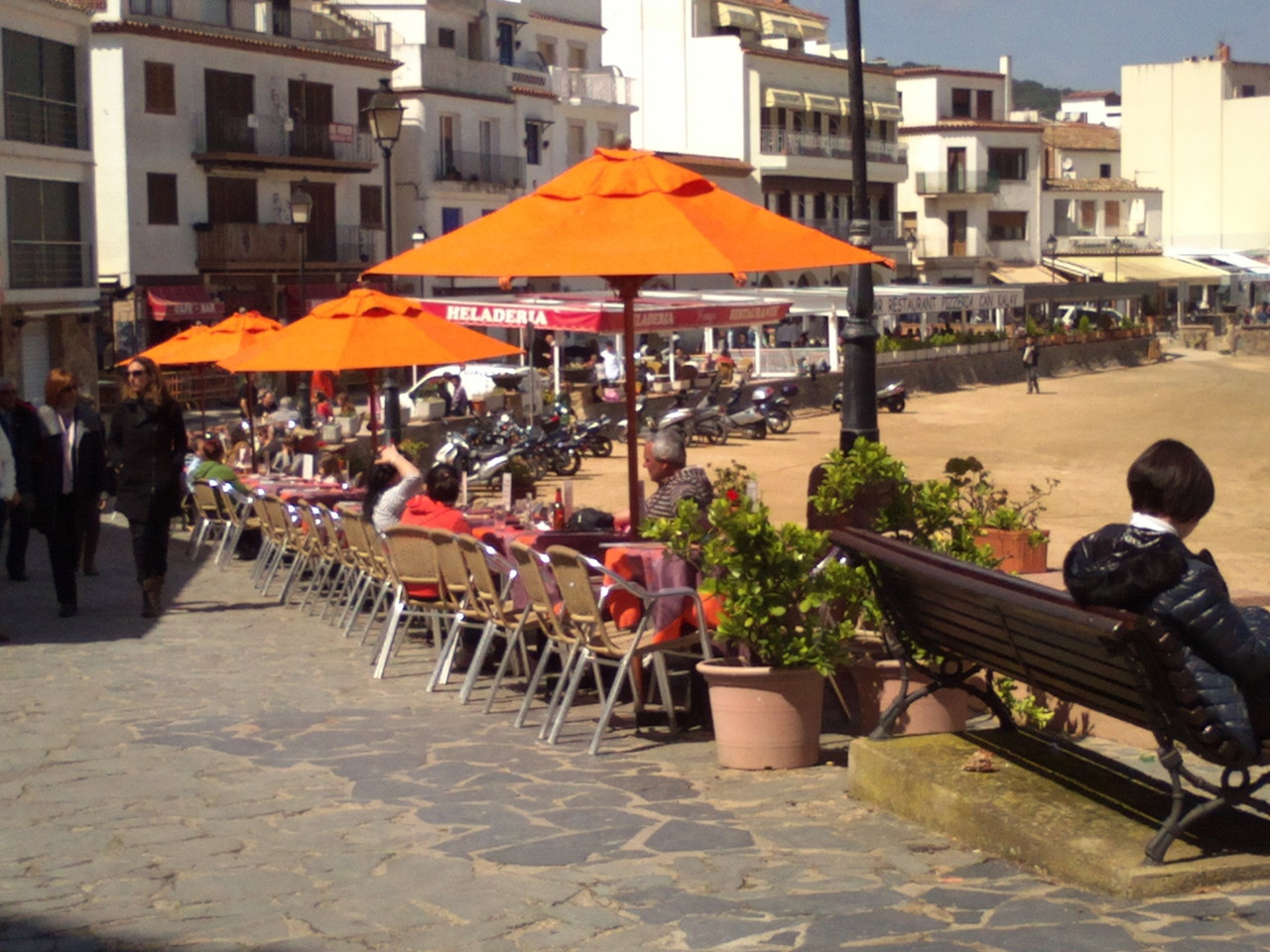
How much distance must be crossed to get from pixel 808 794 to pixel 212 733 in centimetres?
288

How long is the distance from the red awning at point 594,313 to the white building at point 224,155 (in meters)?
13.6

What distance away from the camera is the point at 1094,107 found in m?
144

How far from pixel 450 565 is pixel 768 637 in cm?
262

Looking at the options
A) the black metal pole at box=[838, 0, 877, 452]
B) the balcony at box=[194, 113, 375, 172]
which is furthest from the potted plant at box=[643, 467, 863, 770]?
the balcony at box=[194, 113, 375, 172]

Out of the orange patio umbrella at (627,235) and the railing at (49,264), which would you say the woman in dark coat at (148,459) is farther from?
the railing at (49,264)

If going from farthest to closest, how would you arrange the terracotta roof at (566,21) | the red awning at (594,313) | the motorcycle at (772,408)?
the terracotta roof at (566,21)
the motorcycle at (772,408)
the red awning at (594,313)

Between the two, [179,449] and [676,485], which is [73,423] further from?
[676,485]

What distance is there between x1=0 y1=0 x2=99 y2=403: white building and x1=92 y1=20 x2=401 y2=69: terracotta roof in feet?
25.2

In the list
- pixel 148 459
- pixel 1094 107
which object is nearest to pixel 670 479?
pixel 148 459

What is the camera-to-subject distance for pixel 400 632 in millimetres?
11195

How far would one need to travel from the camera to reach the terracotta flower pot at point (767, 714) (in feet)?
22.4

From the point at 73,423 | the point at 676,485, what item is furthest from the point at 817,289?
the point at 676,485

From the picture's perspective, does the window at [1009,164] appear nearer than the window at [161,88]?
No

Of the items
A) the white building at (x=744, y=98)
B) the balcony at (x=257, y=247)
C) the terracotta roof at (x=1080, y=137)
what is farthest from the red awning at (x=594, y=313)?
the terracotta roof at (x=1080, y=137)
